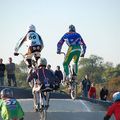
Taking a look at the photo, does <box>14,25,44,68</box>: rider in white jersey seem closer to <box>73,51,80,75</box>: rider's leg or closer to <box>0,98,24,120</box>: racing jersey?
<box>73,51,80,75</box>: rider's leg

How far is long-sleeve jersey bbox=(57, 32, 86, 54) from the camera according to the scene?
20750 mm

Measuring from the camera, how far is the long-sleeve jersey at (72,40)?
20.8 meters

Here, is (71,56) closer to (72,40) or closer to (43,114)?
(72,40)

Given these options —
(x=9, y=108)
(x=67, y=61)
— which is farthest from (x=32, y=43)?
(x=9, y=108)

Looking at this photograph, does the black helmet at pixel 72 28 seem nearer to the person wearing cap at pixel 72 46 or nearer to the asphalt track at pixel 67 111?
the person wearing cap at pixel 72 46

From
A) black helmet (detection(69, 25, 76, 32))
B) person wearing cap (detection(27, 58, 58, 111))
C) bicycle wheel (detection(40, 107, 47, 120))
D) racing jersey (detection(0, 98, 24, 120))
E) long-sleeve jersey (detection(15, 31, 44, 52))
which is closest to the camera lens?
racing jersey (detection(0, 98, 24, 120))

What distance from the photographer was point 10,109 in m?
15.6

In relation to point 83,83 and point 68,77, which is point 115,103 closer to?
point 68,77

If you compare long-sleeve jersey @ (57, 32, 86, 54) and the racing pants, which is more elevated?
long-sleeve jersey @ (57, 32, 86, 54)

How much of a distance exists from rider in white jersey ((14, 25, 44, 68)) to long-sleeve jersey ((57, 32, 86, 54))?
158cm

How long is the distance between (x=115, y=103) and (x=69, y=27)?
6070 millimetres

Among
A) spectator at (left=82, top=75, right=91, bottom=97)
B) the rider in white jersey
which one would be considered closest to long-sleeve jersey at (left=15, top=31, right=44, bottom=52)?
the rider in white jersey

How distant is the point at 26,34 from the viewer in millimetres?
19516

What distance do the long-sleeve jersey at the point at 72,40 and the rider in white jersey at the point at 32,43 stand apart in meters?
1.58
